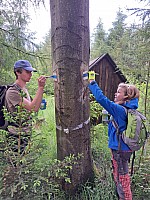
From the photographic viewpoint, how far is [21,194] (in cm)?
144

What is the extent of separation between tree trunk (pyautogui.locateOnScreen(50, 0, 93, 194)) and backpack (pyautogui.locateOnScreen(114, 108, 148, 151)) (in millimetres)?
394

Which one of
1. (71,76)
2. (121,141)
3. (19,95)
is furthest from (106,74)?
(19,95)

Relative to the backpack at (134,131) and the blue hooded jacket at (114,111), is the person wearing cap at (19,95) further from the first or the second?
the backpack at (134,131)

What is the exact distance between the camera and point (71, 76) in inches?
72.0

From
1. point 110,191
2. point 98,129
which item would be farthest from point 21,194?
point 98,129

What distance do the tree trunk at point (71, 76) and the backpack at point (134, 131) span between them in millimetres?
394

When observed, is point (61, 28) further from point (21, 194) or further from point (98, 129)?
point (98, 129)

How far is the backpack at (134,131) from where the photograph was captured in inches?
76.2

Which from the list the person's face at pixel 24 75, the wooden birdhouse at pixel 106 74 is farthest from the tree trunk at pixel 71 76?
the wooden birdhouse at pixel 106 74

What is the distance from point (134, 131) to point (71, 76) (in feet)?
2.59

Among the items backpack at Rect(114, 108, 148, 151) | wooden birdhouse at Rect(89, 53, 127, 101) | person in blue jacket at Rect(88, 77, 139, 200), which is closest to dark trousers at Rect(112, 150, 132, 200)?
person in blue jacket at Rect(88, 77, 139, 200)

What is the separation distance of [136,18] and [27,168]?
9.41ft

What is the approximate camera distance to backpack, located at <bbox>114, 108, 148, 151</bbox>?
1.94m

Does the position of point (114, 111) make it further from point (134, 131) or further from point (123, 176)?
point (123, 176)
